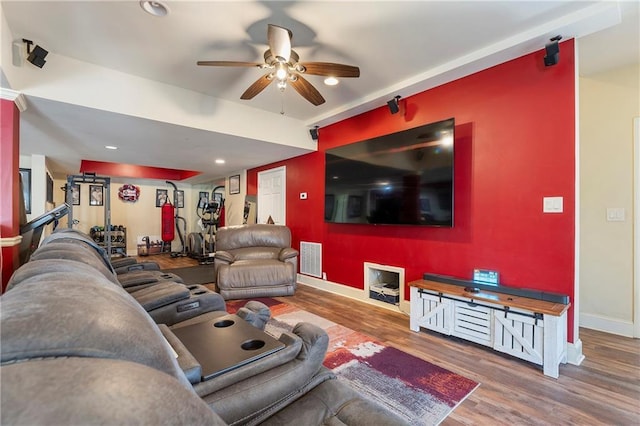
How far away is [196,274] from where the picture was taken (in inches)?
217

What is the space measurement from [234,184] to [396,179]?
4.84 m

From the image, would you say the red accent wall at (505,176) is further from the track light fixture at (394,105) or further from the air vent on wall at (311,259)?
the air vent on wall at (311,259)

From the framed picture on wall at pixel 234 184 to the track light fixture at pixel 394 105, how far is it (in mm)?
4475

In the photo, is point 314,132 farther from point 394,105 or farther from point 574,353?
point 574,353

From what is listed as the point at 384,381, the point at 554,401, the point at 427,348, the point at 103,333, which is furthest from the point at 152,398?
the point at 427,348

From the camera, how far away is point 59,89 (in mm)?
2688

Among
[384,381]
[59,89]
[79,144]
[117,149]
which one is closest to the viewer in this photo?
[384,381]

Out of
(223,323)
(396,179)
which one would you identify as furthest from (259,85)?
(223,323)

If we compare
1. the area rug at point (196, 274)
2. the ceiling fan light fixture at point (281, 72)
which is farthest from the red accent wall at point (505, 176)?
the area rug at point (196, 274)

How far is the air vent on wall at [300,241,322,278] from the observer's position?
4691mm

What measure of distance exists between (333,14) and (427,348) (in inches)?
115

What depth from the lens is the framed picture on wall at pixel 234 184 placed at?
6.91m

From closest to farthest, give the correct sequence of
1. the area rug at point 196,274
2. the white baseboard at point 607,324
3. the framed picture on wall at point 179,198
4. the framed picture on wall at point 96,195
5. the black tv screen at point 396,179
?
the white baseboard at point 607,324
the black tv screen at point 396,179
the area rug at point 196,274
the framed picture on wall at point 96,195
the framed picture on wall at point 179,198

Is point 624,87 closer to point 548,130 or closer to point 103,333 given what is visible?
point 548,130
